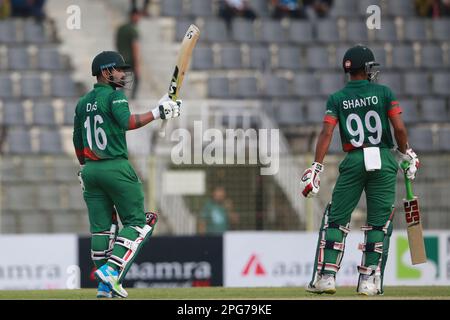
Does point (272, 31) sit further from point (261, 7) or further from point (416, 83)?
point (416, 83)

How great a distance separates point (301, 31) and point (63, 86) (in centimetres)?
437

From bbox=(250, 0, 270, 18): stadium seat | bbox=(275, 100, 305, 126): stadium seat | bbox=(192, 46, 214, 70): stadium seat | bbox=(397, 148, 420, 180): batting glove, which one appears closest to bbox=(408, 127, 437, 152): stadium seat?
bbox=(275, 100, 305, 126): stadium seat

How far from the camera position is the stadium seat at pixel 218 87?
23.1 m

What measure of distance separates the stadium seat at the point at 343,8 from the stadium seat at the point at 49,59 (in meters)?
4.97

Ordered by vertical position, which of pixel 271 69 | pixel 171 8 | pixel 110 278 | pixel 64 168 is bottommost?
pixel 110 278

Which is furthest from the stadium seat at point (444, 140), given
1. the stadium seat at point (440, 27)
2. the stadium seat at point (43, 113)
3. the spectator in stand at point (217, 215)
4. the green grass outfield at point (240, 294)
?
the green grass outfield at point (240, 294)

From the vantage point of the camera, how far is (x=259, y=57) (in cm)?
2369

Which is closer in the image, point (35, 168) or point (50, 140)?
point (35, 168)

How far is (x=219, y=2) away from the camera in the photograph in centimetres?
2452

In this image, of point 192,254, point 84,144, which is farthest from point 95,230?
point 192,254

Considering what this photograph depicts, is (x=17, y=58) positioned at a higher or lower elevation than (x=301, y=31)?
lower

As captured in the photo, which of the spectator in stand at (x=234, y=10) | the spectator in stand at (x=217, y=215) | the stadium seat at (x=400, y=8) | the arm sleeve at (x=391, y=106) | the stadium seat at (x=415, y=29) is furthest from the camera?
the stadium seat at (x=400, y=8)

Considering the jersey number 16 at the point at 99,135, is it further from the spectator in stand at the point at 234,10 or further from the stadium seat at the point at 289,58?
the spectator in stand at the point at 234,10

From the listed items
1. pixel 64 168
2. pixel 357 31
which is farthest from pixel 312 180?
pixel 357 31
